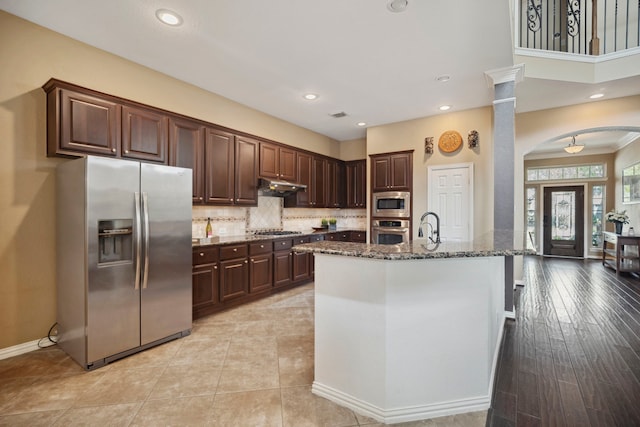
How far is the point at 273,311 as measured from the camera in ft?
12.3

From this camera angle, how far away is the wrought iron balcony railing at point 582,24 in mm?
4148

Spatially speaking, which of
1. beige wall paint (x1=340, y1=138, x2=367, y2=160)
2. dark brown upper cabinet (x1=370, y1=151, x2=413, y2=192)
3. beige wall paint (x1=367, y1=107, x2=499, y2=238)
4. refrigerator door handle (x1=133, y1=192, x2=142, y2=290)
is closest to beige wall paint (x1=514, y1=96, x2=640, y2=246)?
beige wall paint (x1=367, y1=107, x2=499, y2=238)

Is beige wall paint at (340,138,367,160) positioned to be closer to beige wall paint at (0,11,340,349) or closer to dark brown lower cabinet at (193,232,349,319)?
dark brown lower cabinet at (193,232,349,319)

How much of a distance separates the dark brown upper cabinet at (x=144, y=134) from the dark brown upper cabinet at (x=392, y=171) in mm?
3686

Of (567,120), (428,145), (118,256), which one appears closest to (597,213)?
(567,120)

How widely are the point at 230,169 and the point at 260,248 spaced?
1213mm

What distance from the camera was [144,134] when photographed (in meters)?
3.20

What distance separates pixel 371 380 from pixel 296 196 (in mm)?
3907

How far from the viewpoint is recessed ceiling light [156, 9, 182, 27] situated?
2.45 m

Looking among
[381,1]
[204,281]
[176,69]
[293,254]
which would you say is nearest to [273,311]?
[204,281]

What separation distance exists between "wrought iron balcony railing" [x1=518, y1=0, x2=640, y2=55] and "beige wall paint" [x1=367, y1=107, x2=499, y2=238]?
1327mm

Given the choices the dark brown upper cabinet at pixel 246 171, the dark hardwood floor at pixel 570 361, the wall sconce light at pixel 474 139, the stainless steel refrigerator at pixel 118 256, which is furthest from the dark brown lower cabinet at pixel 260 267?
the wall sconce light at pixel 474 139

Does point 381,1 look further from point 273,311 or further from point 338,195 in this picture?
point 338,195

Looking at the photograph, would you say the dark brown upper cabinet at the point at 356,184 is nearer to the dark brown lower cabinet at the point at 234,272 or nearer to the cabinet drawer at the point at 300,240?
the cabinet drawer at the point at 300,240
